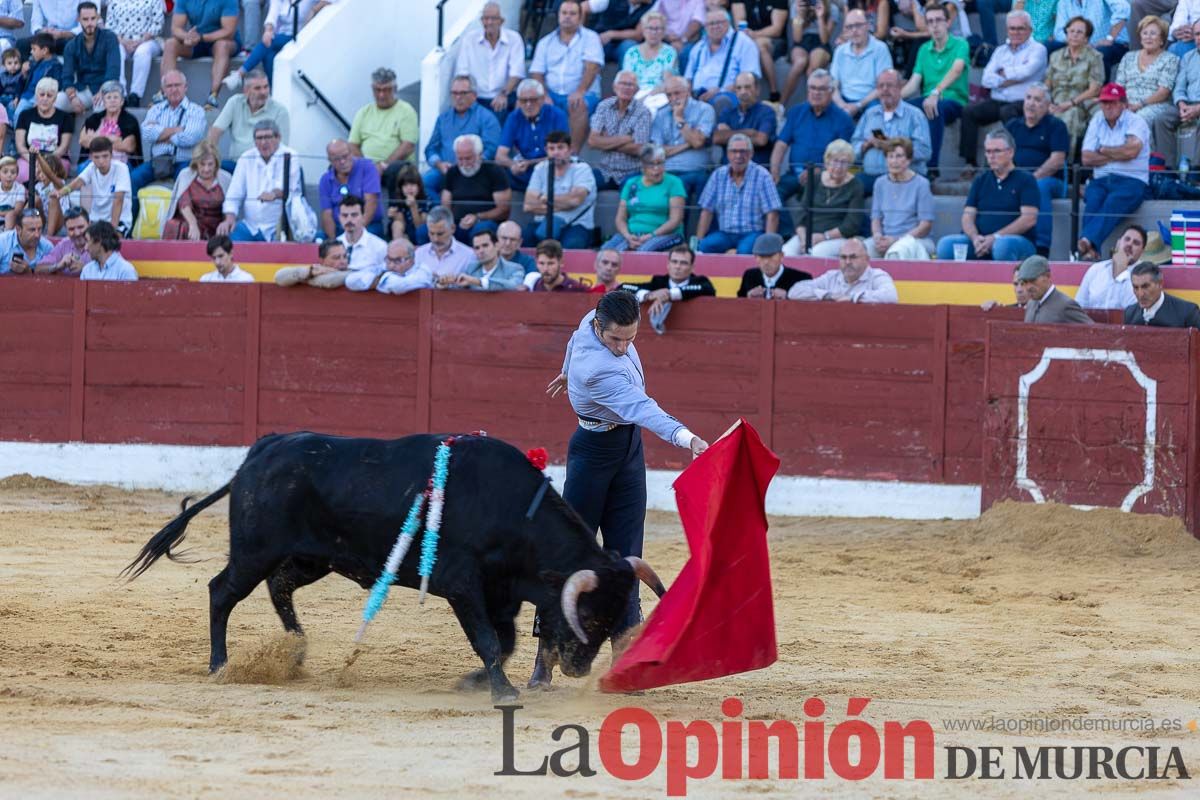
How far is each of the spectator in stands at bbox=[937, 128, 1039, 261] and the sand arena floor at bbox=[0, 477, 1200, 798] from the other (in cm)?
173

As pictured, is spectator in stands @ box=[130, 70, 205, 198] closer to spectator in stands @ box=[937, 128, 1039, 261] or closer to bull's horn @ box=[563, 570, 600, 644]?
spectator in stands @ box=[937, 128, 1039, 261]

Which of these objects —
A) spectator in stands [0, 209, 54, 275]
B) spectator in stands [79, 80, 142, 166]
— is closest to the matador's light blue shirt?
spectator in stands [0, 209, 54, 275]

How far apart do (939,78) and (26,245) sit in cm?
607

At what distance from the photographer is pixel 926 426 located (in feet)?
32.0

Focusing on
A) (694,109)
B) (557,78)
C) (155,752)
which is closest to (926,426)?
(694,109)

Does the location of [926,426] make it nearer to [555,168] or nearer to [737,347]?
[737,347]

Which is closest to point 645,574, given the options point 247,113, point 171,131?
point 247,113

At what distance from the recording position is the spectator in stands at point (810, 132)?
425 inches

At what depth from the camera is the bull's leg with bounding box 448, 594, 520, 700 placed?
17.4 ft

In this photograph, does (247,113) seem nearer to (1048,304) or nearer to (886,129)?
(886,129)

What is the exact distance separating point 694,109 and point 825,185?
1198 millimetres

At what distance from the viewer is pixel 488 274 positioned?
1038 centimetres

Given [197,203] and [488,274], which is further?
[197,203]

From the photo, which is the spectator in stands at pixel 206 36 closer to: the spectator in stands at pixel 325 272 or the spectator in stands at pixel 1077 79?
the spectator in stands at pixel 325 272
